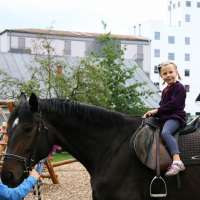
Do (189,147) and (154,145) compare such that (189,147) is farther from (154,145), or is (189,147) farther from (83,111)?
(83,111)

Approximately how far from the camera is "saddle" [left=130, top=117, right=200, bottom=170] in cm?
360

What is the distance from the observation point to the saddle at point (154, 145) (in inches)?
142

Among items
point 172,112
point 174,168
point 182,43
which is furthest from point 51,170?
point 182,43

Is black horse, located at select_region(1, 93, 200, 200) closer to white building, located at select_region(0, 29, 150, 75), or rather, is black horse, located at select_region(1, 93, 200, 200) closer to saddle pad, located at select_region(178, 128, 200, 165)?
saddle pad, located at select_region(178, 128, 200, 165)

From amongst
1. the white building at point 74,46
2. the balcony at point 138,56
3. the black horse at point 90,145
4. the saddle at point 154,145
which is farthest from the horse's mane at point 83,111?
the balcony at point 138,56

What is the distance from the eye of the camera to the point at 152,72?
195ft

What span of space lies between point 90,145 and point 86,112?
369 millimetres

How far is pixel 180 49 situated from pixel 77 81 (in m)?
51.3

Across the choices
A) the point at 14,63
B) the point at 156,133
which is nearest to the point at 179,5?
the point at 14,63

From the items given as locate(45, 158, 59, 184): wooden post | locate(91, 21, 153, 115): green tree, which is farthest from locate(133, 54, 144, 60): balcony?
locate(45, 158, 59, 184): wooden post

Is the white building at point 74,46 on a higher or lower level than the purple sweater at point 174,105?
higher

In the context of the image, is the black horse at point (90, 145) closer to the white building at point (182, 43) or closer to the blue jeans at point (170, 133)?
the blue jeans at point (170, 133)

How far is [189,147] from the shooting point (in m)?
3.79

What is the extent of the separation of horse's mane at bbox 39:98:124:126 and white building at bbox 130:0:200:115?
186 ft
